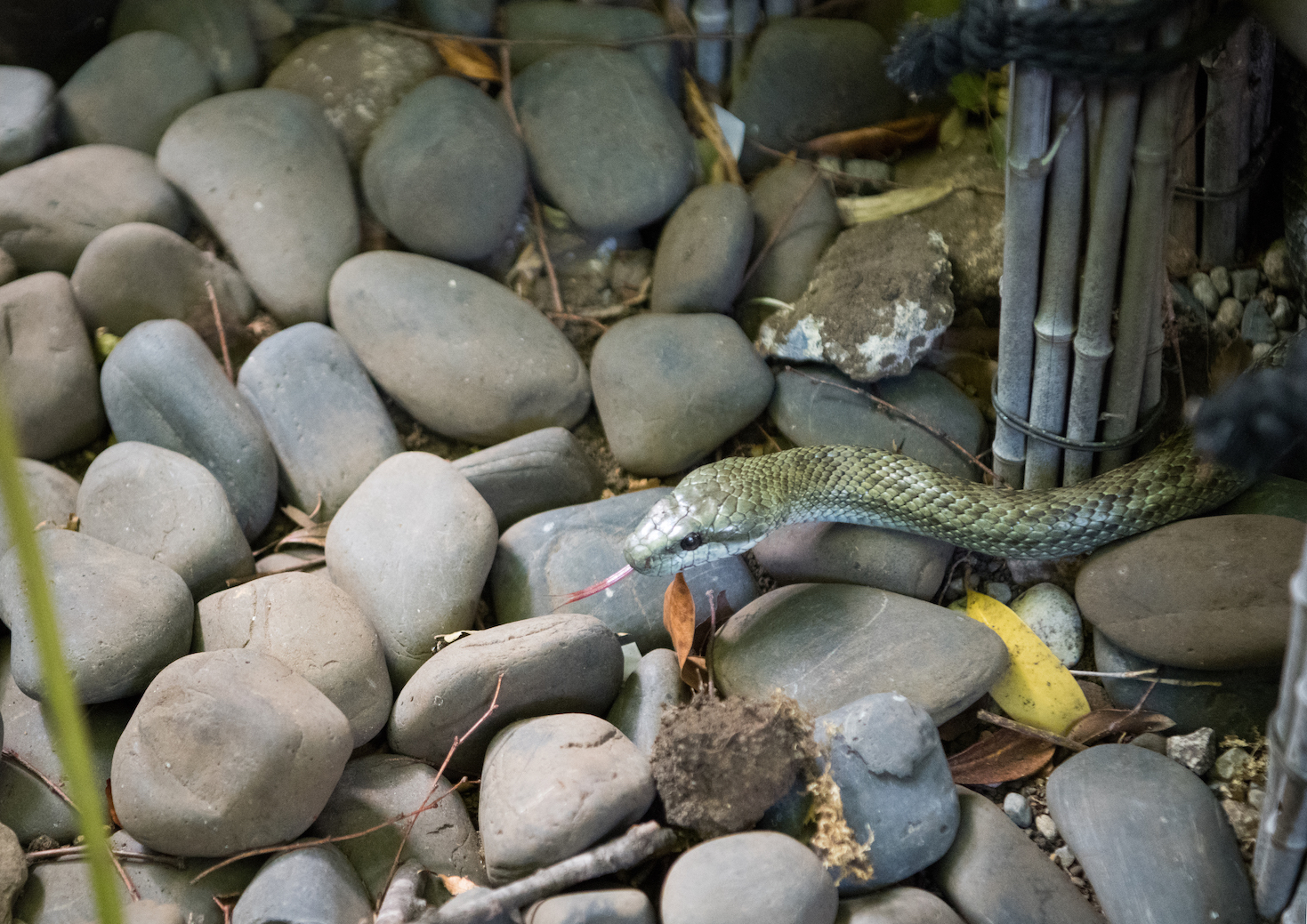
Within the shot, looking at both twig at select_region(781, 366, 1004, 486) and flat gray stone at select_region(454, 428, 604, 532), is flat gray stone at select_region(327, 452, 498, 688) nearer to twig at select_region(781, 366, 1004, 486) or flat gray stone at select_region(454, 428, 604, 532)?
flat gray stone at select_region(454, 428, 604, 532)

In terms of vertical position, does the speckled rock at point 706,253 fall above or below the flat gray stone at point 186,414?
above

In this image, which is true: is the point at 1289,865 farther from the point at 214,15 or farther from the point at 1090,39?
the point at 214,15

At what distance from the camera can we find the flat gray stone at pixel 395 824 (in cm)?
197

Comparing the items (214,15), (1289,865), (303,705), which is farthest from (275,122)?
(1289,865)

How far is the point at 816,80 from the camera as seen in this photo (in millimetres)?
2906

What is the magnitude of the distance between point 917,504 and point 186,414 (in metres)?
1.90

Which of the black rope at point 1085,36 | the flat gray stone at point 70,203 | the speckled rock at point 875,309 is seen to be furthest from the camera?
the flat gray stone at point 70,203

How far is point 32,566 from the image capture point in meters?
0.79

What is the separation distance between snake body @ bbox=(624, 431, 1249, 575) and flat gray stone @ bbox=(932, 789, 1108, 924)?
0.64m

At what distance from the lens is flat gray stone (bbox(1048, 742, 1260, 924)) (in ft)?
5.80

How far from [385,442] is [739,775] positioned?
141cm

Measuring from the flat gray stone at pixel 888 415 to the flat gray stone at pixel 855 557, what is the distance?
25 centimetres

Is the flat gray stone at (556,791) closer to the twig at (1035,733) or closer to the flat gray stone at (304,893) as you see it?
the flat gray stone at (304,893)

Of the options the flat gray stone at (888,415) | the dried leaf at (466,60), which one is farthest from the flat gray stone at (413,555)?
the dried leaf at (466,60)
